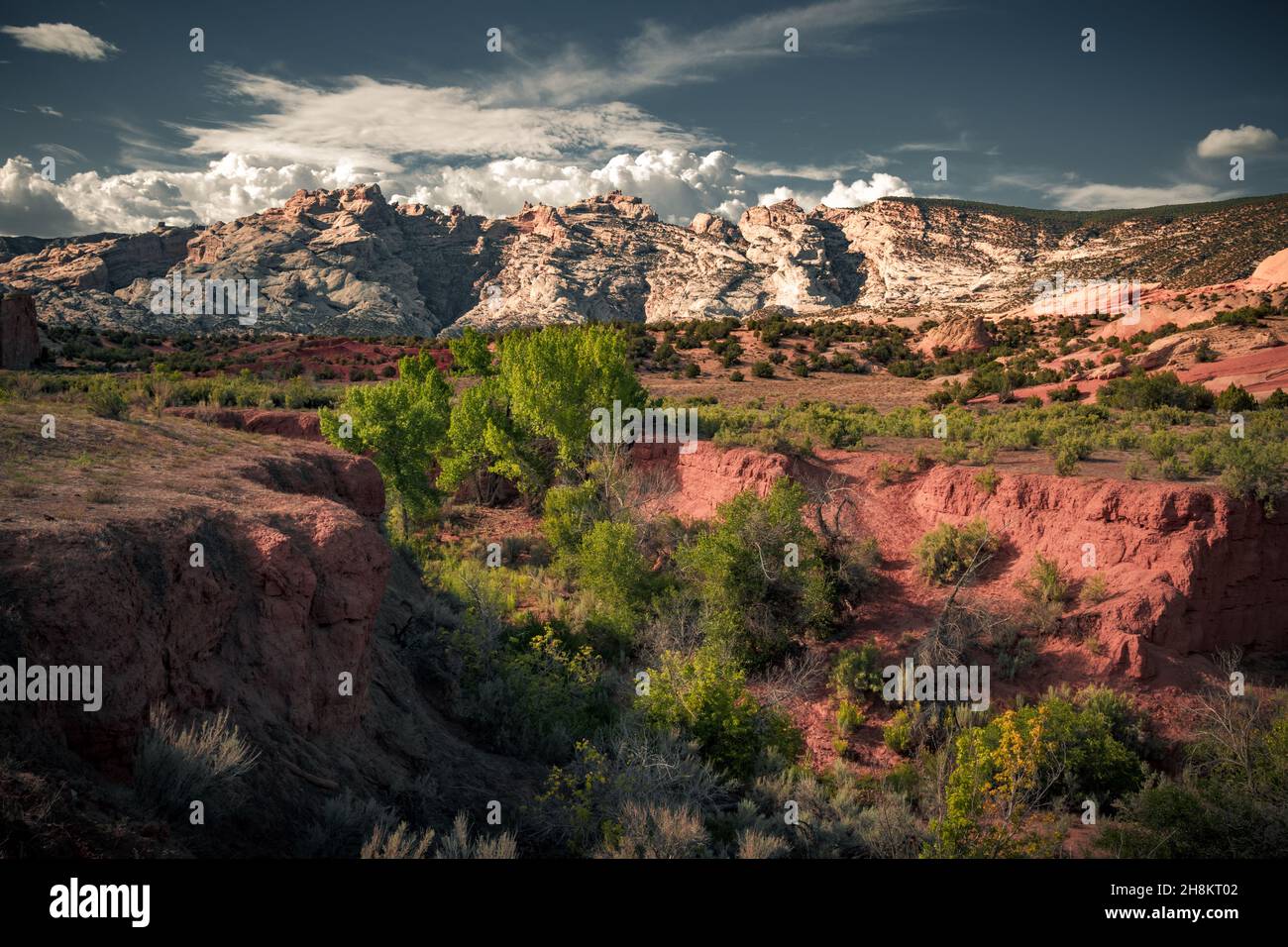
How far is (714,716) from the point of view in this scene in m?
10.2

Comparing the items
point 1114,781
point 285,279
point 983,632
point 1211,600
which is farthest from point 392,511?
point 285,279

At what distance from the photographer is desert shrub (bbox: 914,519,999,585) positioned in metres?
16.4

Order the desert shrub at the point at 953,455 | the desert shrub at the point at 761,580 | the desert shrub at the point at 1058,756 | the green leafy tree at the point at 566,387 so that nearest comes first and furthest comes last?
the desert shrub at the point at 1058,756, the desert shrub at the point at 761,580, the desert shrub at the point at 953,455, the green leafy tree at the point at 566,387

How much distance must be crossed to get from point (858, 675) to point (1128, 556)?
238 inches

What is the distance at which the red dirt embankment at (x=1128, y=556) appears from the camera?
44.3 feet

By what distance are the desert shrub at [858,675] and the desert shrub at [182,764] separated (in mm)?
11824

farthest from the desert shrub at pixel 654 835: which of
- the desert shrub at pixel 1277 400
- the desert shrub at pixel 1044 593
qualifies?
the desert shrub at pixel 1277 400

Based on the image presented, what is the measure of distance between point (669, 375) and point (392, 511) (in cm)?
2280

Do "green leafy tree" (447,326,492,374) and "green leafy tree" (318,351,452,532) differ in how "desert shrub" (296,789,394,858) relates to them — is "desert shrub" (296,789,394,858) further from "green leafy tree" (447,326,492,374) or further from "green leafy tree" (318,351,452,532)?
"green leafy tree" (447,326,492,374)

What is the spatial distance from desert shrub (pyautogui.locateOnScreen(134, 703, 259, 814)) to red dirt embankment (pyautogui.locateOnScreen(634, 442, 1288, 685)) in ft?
45.5

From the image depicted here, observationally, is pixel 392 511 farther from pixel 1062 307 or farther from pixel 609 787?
pixel 1062 307

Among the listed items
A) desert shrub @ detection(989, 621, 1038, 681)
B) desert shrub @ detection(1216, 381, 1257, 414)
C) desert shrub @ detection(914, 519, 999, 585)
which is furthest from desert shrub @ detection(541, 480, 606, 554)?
desert shrub @ detection(1216, 381, 1257, 414)

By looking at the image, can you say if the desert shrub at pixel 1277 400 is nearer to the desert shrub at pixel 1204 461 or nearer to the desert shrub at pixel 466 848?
the desert shrub at pixel 1204 461

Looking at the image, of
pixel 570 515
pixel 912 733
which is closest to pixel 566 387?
pixel 570 515
